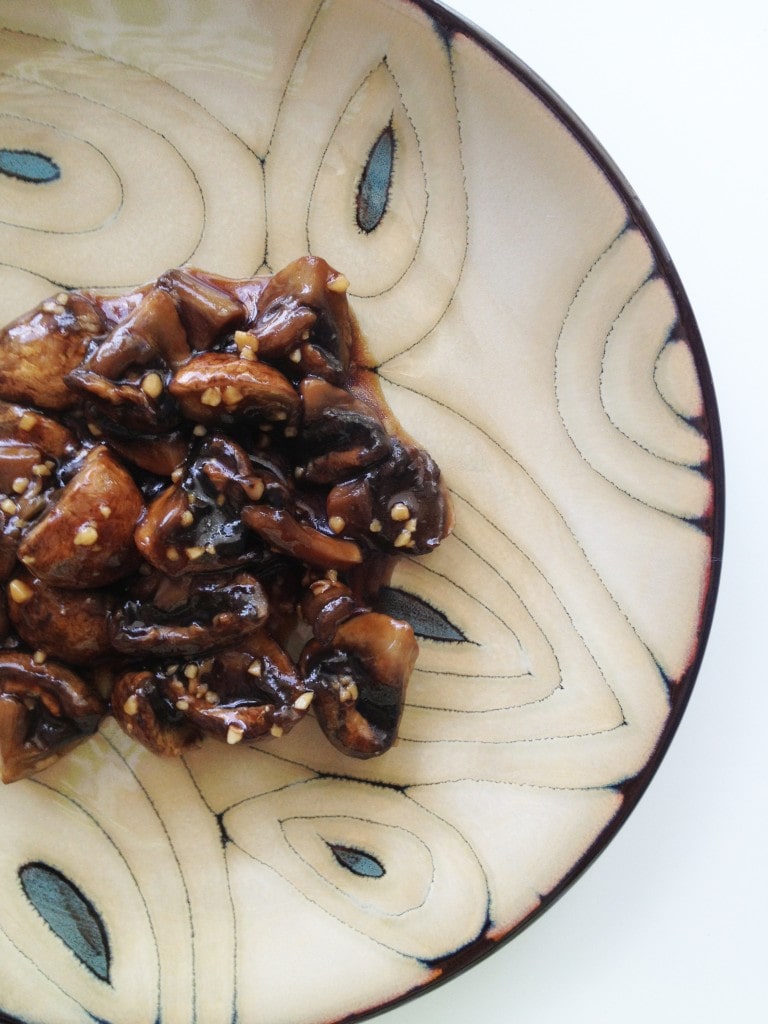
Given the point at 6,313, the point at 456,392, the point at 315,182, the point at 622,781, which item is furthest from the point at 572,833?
the point at 6,313

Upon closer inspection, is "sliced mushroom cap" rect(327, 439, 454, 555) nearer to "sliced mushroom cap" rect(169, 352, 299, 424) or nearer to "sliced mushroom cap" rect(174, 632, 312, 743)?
"sliced mushroom cap" rect(169, 352, 299, 424)

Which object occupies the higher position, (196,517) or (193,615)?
(196,517)

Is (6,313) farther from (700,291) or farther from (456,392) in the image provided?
(700,291)

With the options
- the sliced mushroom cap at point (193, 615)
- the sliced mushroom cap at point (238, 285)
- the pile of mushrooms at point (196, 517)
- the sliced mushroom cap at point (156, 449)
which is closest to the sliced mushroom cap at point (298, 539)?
the pile of mushrooms at point (196, 517)

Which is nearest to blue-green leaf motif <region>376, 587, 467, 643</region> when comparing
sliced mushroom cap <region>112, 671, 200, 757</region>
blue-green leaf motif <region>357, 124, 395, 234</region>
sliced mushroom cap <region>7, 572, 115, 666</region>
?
sliced mushroom cap <region>112, 671, 200, 757</region>

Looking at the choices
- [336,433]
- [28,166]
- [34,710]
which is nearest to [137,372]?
[336,433]

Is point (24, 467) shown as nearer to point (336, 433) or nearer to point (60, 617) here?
point (60, 617)
